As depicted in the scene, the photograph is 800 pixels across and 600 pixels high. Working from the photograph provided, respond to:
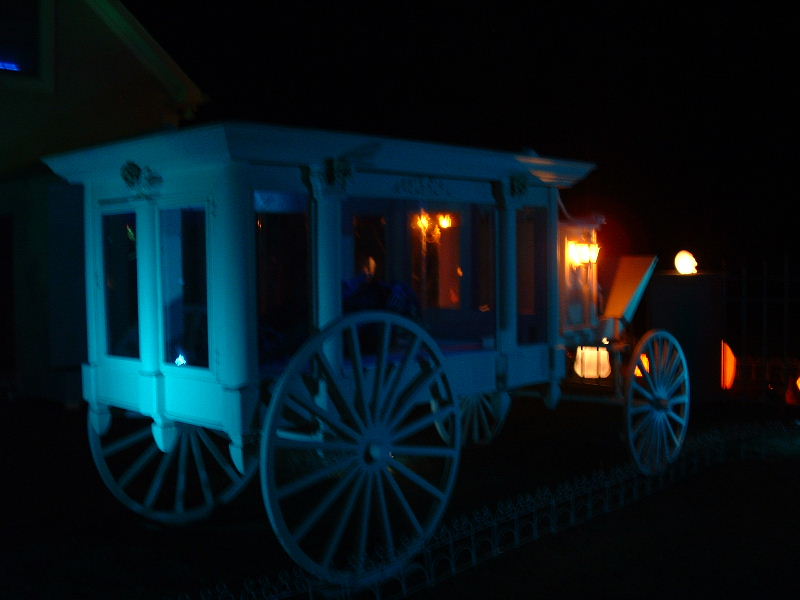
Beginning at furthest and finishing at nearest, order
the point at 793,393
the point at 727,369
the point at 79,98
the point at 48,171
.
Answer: the point at 79,98
the point at 48,171
the point at 727,369
the point at 793,393

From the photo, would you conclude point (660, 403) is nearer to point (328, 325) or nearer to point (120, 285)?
point (328, 325)

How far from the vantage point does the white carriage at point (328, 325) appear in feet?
16.2

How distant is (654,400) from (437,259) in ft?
8.12

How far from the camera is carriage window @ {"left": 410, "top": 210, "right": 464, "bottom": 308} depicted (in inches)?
340

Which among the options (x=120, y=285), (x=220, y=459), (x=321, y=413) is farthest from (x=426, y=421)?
(x=120, y=285)

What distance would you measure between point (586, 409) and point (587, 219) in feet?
13.7

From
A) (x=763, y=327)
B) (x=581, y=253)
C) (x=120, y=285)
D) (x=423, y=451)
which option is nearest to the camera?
(x=423, y=451)

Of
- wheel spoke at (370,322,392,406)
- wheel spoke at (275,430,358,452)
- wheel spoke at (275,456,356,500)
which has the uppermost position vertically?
wheel spoke at (370,322,392,406)

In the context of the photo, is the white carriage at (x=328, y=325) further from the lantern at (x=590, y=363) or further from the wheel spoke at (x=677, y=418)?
the wheel spoke at (x=677, y=418)

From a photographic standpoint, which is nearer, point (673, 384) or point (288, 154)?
point (288, 154)

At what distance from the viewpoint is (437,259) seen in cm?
876

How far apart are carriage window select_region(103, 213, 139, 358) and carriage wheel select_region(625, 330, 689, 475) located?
153 inches

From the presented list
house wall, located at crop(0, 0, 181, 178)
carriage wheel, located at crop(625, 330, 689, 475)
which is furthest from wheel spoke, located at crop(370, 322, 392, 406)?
house wall, located at crop(0, 0, 181, 178)

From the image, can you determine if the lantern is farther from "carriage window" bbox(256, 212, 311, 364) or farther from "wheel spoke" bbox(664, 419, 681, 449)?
"carriage window" bbox(256, 212, 311, 364)
